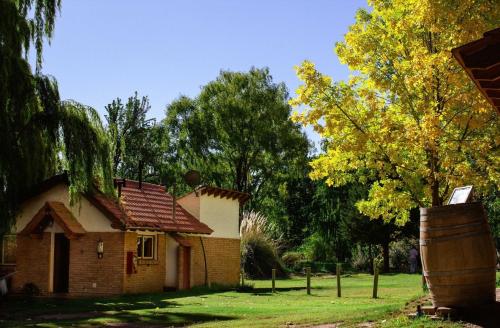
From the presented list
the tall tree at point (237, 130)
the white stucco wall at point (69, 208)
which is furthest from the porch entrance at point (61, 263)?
the tall tree at point (237, 130)

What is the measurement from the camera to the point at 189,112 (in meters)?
50.6

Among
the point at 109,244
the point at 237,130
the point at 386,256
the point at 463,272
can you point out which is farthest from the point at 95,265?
the point at 237,130

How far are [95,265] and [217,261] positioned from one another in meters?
6.55

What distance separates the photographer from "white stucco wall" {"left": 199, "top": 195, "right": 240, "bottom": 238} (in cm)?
2938

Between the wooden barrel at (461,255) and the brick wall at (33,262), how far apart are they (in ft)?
63.4

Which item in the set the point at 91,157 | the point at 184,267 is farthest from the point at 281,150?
the point at 91,157

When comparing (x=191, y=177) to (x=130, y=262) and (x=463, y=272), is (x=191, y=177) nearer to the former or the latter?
(x=130, y=262)

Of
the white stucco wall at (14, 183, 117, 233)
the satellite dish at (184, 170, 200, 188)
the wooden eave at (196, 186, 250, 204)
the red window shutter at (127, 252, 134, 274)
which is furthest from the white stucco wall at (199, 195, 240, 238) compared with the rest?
the white stucco wall at (14, 183, 117, 233)

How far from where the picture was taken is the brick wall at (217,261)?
27812 mm

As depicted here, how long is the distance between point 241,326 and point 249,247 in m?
22.7

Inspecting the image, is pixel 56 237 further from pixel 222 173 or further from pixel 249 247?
pixel 222 173

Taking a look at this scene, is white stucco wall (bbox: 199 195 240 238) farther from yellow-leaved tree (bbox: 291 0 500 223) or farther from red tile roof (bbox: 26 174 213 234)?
yellow-leaved tree (bbox: 291 0 500 223)

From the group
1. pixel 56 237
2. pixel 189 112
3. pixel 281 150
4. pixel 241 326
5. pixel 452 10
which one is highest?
pixel 189 112

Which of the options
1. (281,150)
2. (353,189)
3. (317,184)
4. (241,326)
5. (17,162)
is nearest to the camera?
(241,326)
